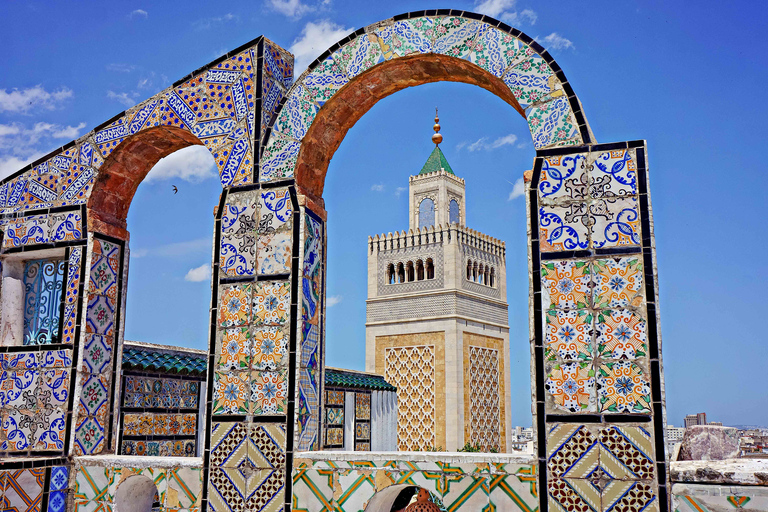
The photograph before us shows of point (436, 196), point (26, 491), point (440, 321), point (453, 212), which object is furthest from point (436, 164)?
point (26, 491)

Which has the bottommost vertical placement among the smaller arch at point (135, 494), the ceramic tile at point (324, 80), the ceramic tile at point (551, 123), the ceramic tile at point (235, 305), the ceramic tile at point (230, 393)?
the smaller arch at point (135, 494)

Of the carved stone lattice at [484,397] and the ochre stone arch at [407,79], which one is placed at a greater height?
the ochre stone arch at [407,79]

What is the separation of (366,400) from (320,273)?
8.02 m

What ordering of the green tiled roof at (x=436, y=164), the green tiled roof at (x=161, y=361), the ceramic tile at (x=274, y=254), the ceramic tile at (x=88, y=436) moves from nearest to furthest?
the ceramic tile at (x=274, y=254)
the ceramic tile at (x=88, y=436)
the green tiled roof at (x=161, y=361)
the green tiled roof at (x=436, y=164)

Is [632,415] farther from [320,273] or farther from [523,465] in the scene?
[320,273]

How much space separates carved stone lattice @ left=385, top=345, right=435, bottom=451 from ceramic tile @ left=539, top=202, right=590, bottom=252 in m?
16.3

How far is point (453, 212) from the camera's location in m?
23.5

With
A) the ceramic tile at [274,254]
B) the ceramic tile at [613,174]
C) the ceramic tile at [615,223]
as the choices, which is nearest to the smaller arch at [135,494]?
the ceramic tile at [274,254]

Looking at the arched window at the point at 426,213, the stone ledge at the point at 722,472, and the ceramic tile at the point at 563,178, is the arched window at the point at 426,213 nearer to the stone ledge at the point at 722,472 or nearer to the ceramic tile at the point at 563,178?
the ceramic tile at the point at 563,178

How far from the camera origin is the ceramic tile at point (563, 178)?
4.03 meters

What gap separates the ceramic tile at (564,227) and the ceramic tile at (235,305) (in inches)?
77.7

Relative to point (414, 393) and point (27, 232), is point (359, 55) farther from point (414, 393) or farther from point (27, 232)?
point (414, 393)

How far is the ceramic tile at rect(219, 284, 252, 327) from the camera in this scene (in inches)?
185

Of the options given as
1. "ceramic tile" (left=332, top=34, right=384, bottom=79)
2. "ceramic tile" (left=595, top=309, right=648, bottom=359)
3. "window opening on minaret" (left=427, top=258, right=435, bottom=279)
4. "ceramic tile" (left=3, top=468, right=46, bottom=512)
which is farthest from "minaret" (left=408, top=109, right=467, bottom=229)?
"ceramic tile" (left=595, top=309, right=648, bottom=359)
